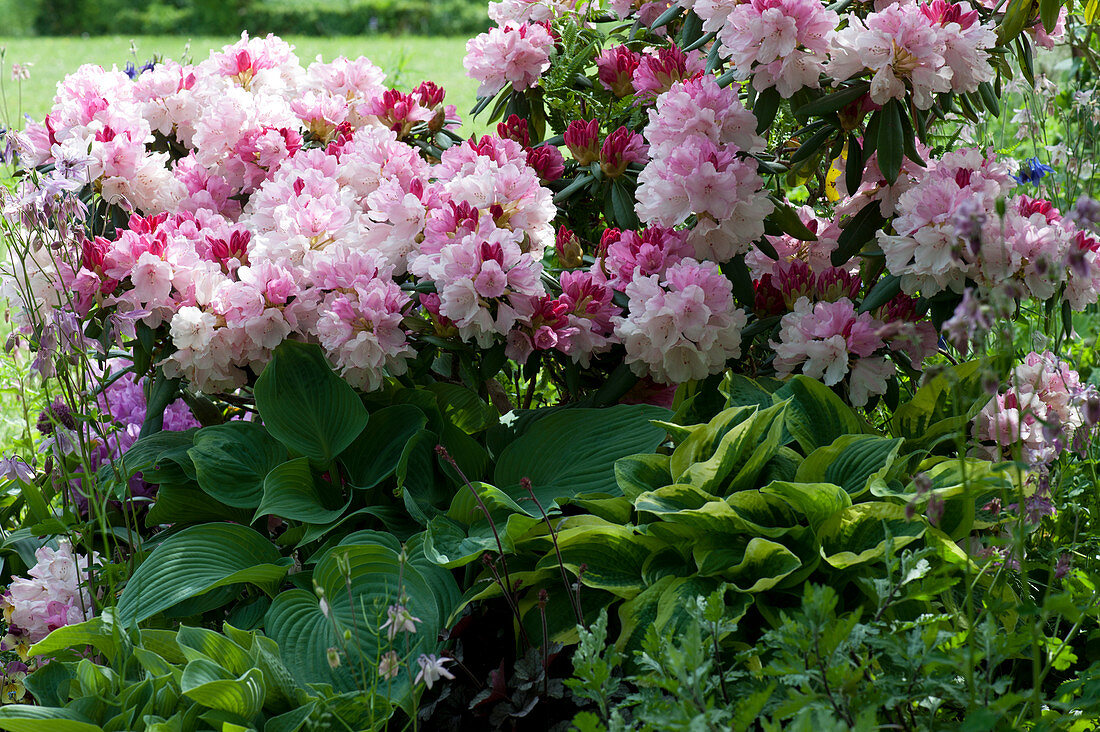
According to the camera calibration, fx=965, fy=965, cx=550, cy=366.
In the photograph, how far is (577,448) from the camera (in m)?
1.69

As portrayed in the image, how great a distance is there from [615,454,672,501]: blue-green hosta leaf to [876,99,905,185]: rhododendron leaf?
65 centimetres

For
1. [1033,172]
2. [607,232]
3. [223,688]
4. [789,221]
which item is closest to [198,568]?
[223,688]

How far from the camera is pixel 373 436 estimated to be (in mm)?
1760

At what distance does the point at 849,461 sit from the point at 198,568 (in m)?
1.02

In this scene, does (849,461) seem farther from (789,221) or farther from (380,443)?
(380,443)

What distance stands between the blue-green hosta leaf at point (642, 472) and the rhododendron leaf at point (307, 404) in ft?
1.53

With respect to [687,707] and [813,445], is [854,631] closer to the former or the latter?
[687,707]

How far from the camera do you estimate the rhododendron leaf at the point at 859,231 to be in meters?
1.81

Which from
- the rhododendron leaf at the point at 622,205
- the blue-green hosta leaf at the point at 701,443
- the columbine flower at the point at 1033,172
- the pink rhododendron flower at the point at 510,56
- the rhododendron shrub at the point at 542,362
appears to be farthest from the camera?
the columbine flower at the point at 1033,172

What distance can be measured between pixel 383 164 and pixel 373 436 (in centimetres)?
57

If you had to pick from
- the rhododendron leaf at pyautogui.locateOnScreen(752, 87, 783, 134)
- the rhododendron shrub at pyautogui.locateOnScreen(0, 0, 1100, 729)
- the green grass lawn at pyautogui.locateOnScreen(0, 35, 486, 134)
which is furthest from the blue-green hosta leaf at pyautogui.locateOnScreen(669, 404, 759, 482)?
the green grass lawn at pyautogui.locateOnScreen(0, 35, 486, 134)

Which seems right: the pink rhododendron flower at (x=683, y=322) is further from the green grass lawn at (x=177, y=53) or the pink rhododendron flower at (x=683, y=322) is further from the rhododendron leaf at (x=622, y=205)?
the green grass lawn at (x=177, y=53)

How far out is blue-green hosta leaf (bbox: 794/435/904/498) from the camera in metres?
1.44

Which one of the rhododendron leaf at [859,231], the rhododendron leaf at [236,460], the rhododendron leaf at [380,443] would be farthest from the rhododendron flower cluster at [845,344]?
the rhododendron leaf at [236,460]
